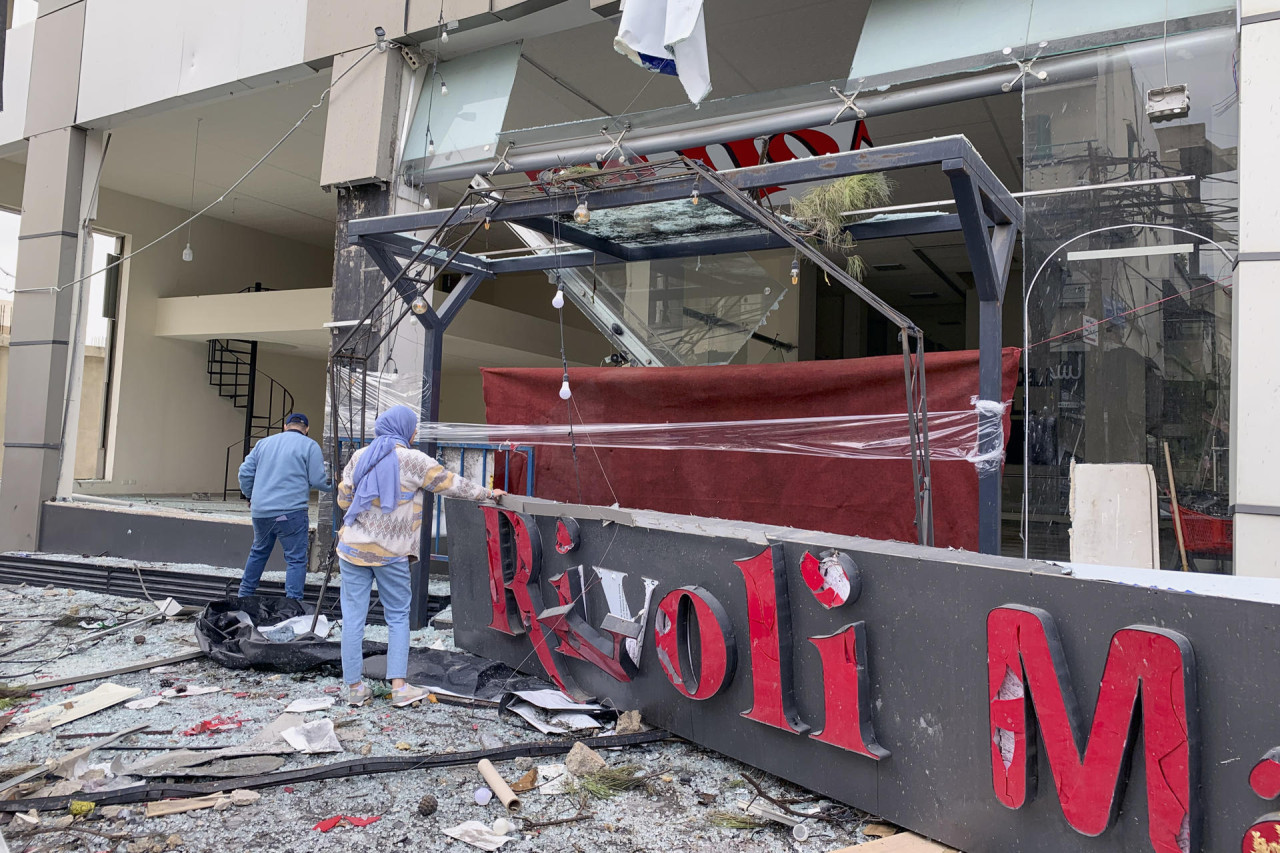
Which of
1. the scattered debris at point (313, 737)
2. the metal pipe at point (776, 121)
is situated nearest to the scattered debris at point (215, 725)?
the scattered debris at point (313, 737)

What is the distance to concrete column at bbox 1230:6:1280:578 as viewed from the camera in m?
4.30

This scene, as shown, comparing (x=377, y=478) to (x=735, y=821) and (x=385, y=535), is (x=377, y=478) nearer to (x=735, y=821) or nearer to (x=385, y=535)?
(x=385, y=535)

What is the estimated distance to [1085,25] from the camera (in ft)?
17.8

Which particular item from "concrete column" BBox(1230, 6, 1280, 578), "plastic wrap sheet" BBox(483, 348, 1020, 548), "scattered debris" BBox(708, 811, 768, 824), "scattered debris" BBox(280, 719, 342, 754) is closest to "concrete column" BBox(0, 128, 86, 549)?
"plastic wrap sheet" BBox(483, 348, 1020, 548)

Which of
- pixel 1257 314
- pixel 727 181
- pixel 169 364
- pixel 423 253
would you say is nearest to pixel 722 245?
pixel 727 181

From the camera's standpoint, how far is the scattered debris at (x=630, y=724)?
14.3ft

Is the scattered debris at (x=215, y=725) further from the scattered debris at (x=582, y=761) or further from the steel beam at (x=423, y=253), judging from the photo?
the steel beam at (x=423, y=253)

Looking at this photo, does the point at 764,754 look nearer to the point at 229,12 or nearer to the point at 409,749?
the point at 409,749

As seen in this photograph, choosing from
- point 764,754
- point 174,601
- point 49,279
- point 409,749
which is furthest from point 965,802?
point 49,279

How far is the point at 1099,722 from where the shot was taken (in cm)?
264

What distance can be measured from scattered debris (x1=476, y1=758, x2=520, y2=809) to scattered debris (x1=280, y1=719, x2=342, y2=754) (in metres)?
0.78

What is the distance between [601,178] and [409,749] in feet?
10.9

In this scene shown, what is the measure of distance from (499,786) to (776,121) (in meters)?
5.23

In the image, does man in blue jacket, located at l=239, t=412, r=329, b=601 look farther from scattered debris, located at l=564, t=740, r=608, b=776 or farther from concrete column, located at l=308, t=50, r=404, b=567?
scattered debris, located at l=564, t=740, r=608, b=776
